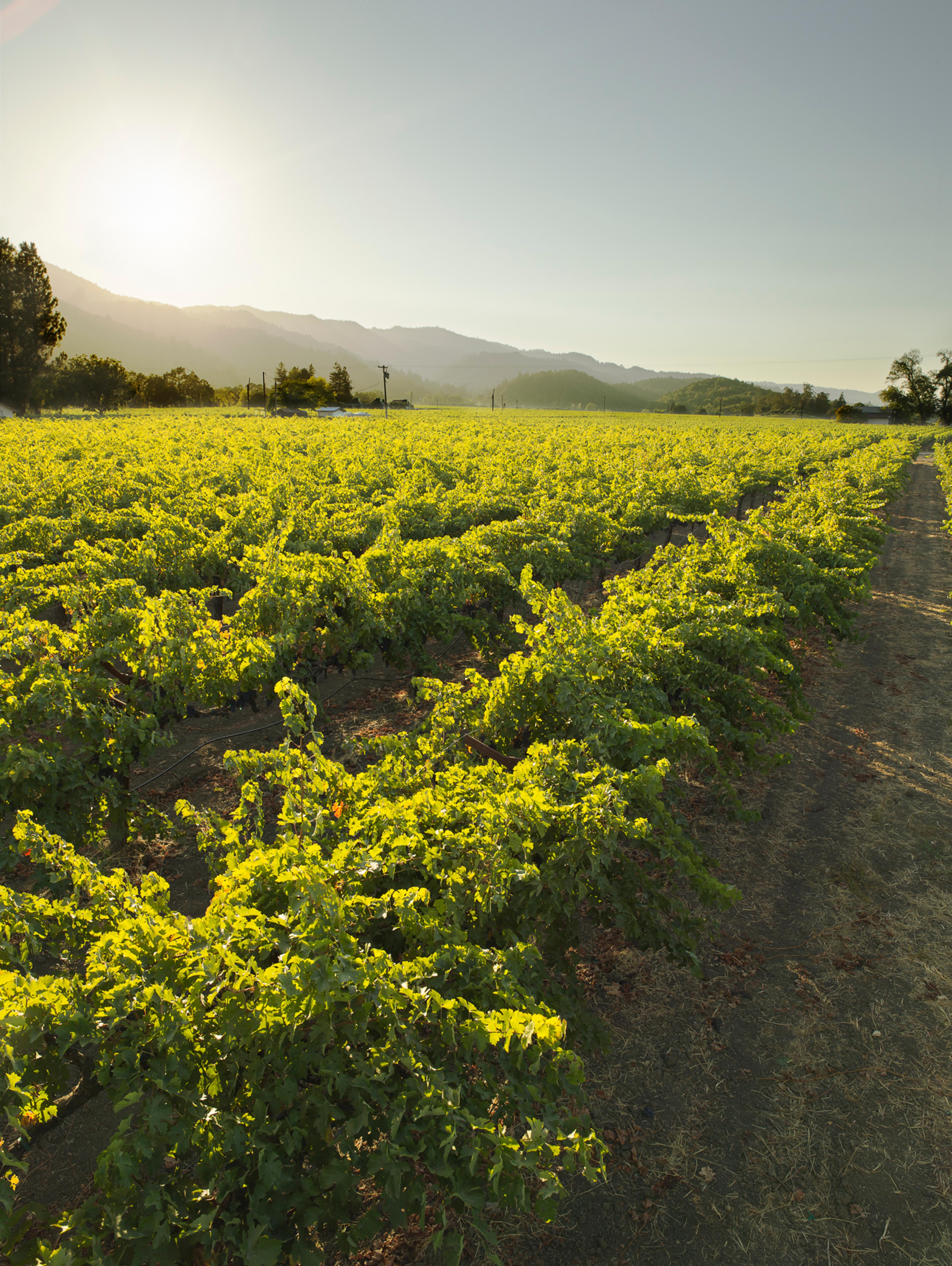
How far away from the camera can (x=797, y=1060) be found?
4.66 metres

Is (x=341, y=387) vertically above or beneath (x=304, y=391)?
above

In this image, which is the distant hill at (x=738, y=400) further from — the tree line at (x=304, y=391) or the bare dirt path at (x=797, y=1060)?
the bare dirt path at (x=797, y=1060)

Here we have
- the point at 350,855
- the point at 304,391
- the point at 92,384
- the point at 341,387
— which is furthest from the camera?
the point at 341,387

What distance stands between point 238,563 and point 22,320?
243ft

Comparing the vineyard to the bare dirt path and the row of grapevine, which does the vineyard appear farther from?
the bare dirt path

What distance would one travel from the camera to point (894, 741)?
9.10 metres

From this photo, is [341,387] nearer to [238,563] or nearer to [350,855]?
[238,563]

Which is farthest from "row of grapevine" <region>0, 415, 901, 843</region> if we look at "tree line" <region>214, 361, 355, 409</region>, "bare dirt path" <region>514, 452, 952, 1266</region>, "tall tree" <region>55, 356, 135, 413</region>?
"tall tree" <region>55, 356, 135, 413</region>

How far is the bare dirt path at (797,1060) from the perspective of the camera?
12.2 ft

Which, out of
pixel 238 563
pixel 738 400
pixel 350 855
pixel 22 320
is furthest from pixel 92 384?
pixel 738 400

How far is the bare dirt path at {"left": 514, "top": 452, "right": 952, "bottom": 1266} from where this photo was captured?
3.71 metres

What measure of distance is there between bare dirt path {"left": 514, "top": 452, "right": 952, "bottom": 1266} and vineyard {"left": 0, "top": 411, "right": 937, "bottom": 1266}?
0.46 metres

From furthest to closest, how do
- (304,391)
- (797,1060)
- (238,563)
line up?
(304,391)
(238,563)
(797,1060)

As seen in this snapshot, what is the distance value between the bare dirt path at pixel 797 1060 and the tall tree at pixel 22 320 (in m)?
79.5
